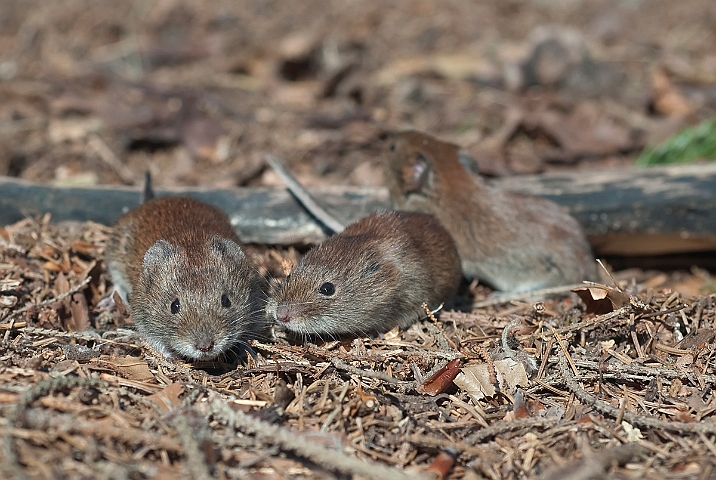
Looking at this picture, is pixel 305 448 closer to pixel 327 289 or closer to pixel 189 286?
pixel 189 286

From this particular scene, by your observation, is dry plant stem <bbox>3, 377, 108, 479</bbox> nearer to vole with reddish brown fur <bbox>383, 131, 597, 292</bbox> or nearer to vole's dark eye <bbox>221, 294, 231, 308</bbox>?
vole's dark eye <bbox>221, 294, 231, 308</bbox>

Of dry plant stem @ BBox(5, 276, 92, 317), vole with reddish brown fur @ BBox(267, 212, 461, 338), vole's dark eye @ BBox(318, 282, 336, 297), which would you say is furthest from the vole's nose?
dry plant stem @ BBox(5, 276, 92, 317)

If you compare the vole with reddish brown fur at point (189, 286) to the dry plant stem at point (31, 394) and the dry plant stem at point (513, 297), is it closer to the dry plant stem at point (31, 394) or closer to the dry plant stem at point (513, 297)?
the dry plant stem at point (31, 394)

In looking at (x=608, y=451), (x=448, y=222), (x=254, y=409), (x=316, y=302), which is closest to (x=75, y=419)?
(x=254, y=409)

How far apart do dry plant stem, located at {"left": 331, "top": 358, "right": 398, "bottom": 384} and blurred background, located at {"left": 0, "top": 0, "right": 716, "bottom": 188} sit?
3.76 m

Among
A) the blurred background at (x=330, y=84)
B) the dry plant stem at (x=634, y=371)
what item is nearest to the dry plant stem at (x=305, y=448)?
the dry plant stem at (x=634, y=371)

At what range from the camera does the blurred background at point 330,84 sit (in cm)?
854

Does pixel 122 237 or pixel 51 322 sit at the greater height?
pixel 122 237

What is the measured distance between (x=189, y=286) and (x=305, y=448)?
150 cm

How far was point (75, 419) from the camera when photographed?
3609 millimetres

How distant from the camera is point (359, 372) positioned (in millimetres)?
4387

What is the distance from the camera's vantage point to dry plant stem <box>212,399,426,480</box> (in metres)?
3.38

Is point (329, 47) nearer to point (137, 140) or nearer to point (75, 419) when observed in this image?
point (137, 140)

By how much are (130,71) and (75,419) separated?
813 cm
